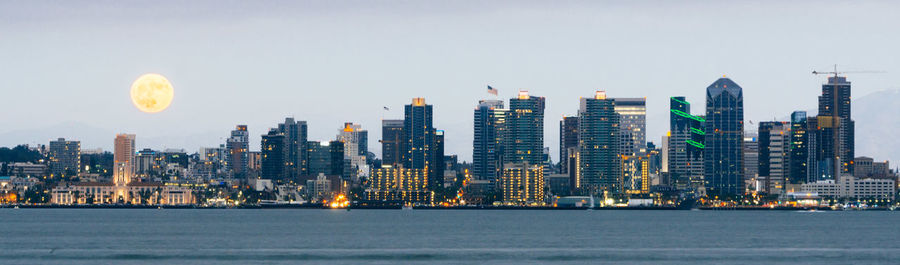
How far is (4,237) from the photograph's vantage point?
187375 mm

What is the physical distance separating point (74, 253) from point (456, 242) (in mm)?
51124

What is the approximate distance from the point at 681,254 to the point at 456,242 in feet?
121

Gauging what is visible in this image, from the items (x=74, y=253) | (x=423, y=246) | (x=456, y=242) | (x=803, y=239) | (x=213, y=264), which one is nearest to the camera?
(x=213, y=264)

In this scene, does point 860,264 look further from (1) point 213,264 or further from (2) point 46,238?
(2) point 46,238

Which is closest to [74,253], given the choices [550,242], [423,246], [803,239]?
[423,246]

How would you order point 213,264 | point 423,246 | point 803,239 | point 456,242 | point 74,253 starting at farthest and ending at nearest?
point 803,239
point 456,242
point 423,246
point 74,253
point 213,264

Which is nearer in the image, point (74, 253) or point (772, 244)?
point (74, 253)

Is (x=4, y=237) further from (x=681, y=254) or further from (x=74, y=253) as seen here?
(x=681, y=254)

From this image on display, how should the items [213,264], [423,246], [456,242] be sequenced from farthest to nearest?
[456,242] → [423,246] → [213,264]

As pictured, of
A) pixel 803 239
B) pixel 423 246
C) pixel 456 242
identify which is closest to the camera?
pixel 423 246

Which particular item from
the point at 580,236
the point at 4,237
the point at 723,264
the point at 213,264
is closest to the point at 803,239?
the point at 580,236

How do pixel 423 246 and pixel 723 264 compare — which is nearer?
pixel 723 264

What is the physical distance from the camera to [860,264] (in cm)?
13712

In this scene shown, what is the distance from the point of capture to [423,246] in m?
167
